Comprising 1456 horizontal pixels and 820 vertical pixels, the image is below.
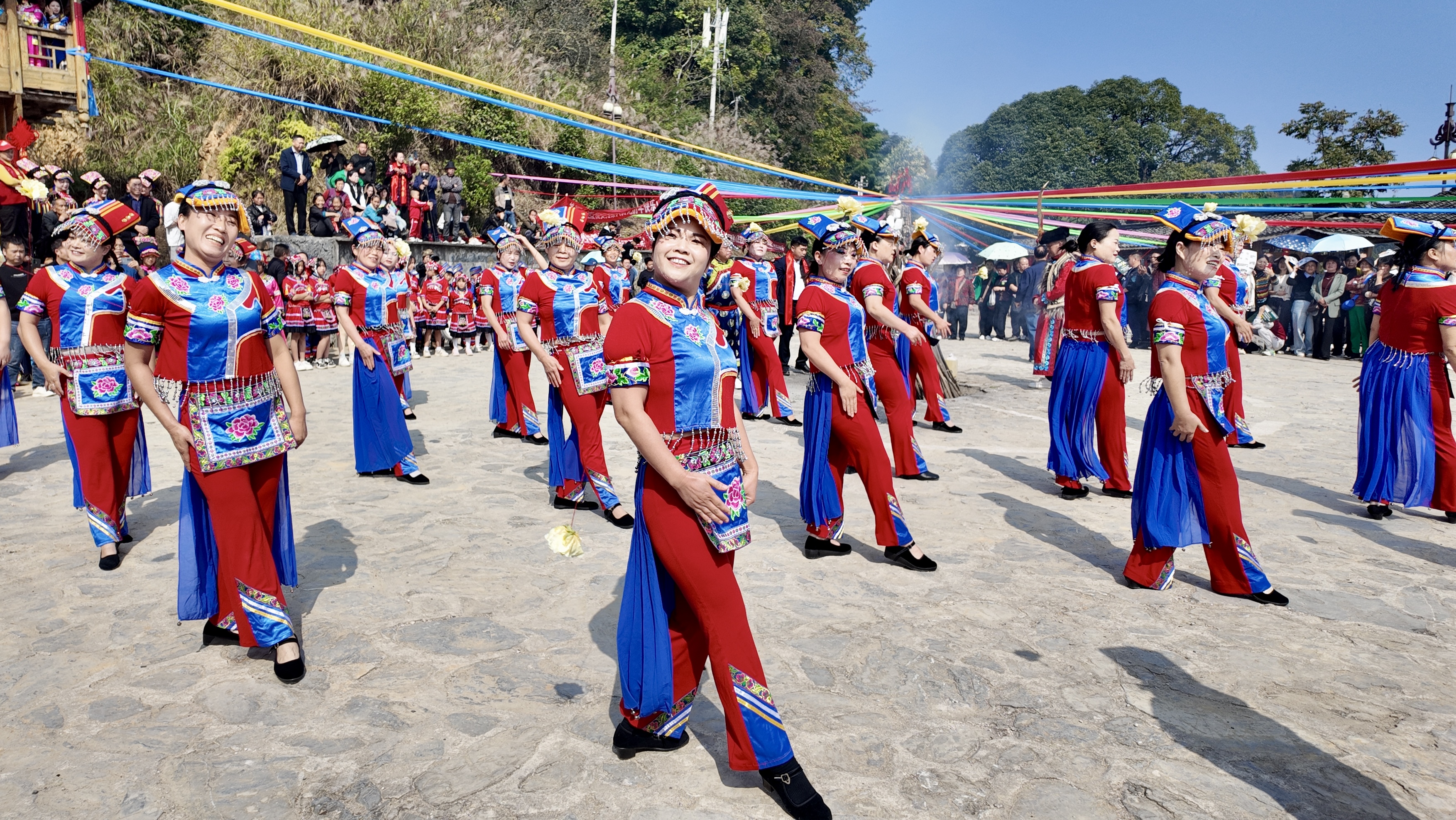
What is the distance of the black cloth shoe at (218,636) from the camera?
4.32 meters

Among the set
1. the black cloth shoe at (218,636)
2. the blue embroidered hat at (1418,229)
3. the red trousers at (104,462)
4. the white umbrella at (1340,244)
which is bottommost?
the black cloth shoe at (218,636)

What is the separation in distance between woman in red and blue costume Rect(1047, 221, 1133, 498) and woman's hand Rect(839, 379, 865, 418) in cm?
271

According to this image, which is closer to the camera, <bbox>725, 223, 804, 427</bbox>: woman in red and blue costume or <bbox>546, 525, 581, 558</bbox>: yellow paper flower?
<bbox>546, 525, 581, 558</bbox>: yellow paper flower

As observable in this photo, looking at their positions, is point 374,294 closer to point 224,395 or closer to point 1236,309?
point 224,395

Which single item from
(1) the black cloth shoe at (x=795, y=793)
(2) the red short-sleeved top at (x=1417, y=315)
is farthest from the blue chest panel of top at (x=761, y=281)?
(1) the black cloth shoe at (x=795, y=793)

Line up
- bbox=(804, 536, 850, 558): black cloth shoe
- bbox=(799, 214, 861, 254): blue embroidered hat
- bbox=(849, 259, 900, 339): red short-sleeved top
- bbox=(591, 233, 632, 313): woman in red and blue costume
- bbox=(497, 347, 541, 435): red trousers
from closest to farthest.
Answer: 1. bbox=(799, 214, 861, 254): blue embroidered hat
2. bbox=(804, 536, 850, 558): black cloth shoe
3. bbox=(849, 259, 900, 339): red short-sleeved top
4. bbox=(591, 233, 632, 313): woman in red and blue costume
5. bbox=(497, 347, 541, 435): red trousers

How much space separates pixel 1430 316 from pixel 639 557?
20.6ft

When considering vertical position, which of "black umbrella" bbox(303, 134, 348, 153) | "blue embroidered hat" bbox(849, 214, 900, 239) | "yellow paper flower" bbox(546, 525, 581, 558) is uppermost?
"black umbrella" bbox(303, 134, 348, 153)

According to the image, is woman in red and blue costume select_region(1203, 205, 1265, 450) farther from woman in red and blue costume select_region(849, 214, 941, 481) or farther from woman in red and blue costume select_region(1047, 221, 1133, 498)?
woman in red and blue costume select_region(849, 214, 941, 481)

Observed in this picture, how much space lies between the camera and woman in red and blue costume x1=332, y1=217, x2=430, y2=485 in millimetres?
7434

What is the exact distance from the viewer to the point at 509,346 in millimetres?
8781

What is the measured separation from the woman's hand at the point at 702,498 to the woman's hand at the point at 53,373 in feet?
15.7

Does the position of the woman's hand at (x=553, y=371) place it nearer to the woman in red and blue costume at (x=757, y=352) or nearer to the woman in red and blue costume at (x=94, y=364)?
the woman in red and blue costume at (x=94, y=364)

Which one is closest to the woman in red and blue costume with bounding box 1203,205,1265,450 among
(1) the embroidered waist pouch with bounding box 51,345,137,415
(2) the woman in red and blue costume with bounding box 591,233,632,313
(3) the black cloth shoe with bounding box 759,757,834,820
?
(2) the woman in red and blue costume with bounding box 591,233,632,313
